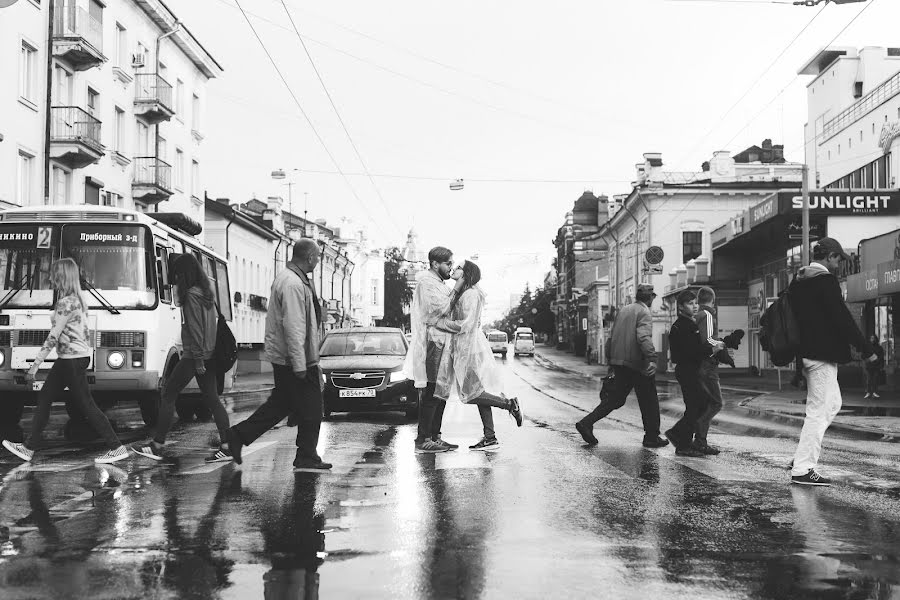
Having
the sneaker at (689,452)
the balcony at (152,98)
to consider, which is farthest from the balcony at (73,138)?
the sneaker at (689,452)

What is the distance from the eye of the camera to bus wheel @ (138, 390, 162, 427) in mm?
12336

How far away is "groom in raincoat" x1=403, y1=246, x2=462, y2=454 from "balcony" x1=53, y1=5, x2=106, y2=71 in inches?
944

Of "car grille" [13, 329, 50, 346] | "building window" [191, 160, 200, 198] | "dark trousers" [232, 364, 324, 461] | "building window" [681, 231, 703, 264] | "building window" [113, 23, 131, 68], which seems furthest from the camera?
"building window" [681, 231, 703, 264]

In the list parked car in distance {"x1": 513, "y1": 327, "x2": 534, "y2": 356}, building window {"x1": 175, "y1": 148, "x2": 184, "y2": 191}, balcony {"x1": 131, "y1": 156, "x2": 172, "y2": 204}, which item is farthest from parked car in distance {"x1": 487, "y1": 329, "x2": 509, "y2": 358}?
balcony {"x1": 131, "y1": 156, "x2": 172, "y2": 204}

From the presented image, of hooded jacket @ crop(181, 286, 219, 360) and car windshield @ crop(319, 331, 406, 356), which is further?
car windshield @ crop(319, 331, 406, 356)

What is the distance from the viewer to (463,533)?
5.52 m

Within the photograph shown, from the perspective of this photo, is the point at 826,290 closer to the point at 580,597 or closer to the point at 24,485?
the point at 580,597

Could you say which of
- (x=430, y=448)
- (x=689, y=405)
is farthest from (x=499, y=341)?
(x=430, y=448)

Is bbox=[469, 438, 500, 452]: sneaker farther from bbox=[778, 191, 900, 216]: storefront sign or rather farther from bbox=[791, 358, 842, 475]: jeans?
bbox=[778, 191, 900, 216]: storefront sign

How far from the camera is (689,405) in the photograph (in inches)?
400

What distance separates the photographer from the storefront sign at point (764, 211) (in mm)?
34219

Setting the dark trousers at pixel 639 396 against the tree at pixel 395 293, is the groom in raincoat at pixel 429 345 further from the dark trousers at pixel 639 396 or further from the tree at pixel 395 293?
the tree at pixel 395 293

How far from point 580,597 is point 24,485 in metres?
4.90

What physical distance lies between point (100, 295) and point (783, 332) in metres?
7.87
